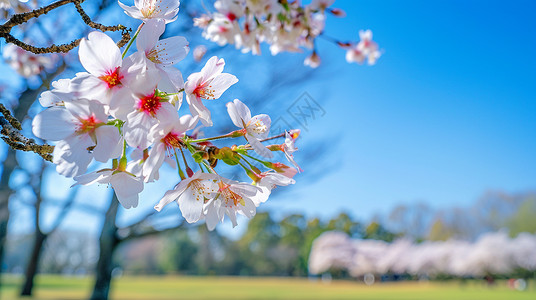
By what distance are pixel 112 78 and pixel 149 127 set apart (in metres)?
0.08

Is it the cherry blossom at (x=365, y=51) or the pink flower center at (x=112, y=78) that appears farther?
the cherry blossom at (x=365, y=51)

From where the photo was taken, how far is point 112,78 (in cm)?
46

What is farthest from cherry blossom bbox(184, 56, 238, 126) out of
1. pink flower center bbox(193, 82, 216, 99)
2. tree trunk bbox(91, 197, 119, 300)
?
tree trunk bbox(91, 197, 119, 300)

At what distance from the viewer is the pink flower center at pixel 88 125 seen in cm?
43

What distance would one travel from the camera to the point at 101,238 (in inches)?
225

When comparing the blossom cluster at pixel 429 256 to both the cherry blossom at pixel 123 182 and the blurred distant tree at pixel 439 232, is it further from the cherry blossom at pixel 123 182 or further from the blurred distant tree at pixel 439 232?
the cherry blossom at pixel 123 182

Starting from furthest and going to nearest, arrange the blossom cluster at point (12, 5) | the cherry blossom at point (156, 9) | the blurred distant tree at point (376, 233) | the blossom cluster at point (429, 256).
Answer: the blurred distant tree at point (376, 233), the blossom cluster at point (429, 256), the blossom cluster at point (12, 5), the cherry blossom at point (156, 9)

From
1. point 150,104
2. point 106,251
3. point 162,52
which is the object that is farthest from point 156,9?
A: point 106,251

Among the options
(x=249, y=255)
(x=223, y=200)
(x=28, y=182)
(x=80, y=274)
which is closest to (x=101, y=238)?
(x=28, y=182)

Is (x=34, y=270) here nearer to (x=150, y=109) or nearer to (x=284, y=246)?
(x=150, y=109)

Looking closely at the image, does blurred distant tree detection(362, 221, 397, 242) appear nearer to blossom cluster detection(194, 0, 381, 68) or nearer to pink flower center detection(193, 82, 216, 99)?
blossom cluster detection(194, 0, 381, 68)

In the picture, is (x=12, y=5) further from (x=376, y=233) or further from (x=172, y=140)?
(x=376, y=233)

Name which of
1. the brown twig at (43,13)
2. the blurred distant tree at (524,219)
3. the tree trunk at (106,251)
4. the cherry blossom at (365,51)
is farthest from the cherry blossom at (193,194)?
the blurred distant tree at (524,219)

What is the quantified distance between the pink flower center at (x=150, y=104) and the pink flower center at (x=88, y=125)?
51 millimetres
